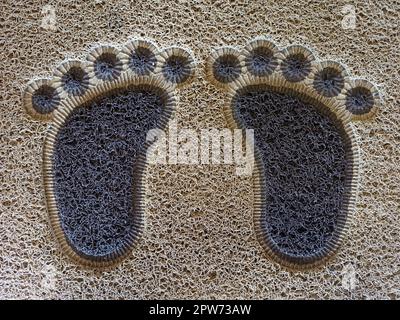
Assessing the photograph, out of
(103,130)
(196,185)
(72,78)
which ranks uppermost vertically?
(72,78)

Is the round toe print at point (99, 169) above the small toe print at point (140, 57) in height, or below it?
below

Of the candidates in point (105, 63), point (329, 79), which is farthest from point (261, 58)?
point (105, 63)

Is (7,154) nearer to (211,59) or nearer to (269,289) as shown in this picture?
(211,59)

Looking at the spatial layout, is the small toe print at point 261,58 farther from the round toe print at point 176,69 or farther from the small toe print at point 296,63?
the round toe print at point 176,69

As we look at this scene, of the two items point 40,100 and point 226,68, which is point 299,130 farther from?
point 40,100

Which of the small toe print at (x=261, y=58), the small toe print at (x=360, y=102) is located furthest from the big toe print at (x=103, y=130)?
the small toe print at (x=360, y=102)

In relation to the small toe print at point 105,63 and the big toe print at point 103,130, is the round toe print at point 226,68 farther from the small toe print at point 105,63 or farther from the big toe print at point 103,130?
the small toe print at point 105,63
